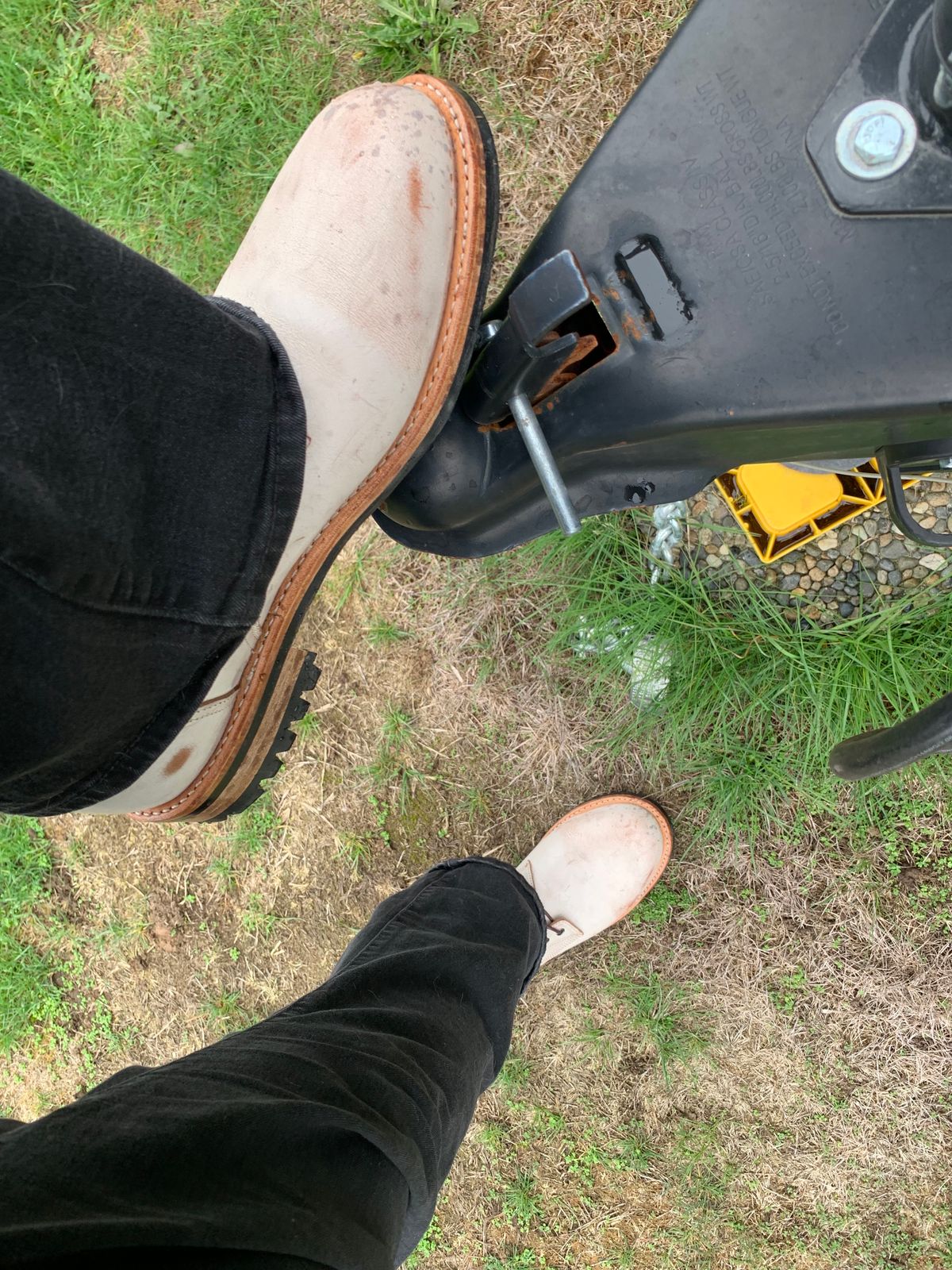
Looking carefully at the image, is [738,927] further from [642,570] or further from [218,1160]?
[218,1160]

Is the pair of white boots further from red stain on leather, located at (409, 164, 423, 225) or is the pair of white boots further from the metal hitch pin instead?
the metal hitch pin

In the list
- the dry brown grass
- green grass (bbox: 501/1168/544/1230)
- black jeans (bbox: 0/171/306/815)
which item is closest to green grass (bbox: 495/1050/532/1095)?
the dry brown grass

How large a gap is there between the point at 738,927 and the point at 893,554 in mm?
663

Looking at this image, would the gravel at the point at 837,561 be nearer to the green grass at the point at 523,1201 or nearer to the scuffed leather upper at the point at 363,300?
the scuffed leather upper at the point at 363,300

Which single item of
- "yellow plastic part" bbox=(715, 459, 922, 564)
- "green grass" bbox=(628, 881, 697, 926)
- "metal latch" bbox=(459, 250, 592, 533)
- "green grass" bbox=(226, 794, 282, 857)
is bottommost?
"green grass" bbox=(628, 881, 697, 926)

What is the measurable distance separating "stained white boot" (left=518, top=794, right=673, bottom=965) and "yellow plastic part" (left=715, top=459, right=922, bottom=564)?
0.54m

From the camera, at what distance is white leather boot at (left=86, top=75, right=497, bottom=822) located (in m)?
1.02

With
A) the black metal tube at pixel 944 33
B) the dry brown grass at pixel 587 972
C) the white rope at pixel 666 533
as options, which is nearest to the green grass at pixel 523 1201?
the dry brown grass at pixel 587 972

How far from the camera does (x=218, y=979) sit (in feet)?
5.95

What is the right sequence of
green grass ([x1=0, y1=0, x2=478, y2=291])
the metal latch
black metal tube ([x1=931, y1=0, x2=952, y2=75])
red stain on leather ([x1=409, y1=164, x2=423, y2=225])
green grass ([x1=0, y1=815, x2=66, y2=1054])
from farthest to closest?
green grass ([x1=0, y1=815, x2=66, y2=1054]), green grass ([x1=0, y1=0, x2=478, y2=291]), red stain on leather ([x1=409, y1=164, x2=423, y2=225]), the metal latch, black metal tube ([x1=931, y1=0, x2=952, y2=75])

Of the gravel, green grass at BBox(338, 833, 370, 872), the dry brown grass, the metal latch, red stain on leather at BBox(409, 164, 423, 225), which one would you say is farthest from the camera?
green grass at BBox(338, 833, 370, 872)

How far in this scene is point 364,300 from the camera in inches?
40.7

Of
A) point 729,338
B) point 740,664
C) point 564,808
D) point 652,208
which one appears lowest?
point 564,808

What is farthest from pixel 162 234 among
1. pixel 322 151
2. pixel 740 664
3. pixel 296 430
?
pixel 740 664
